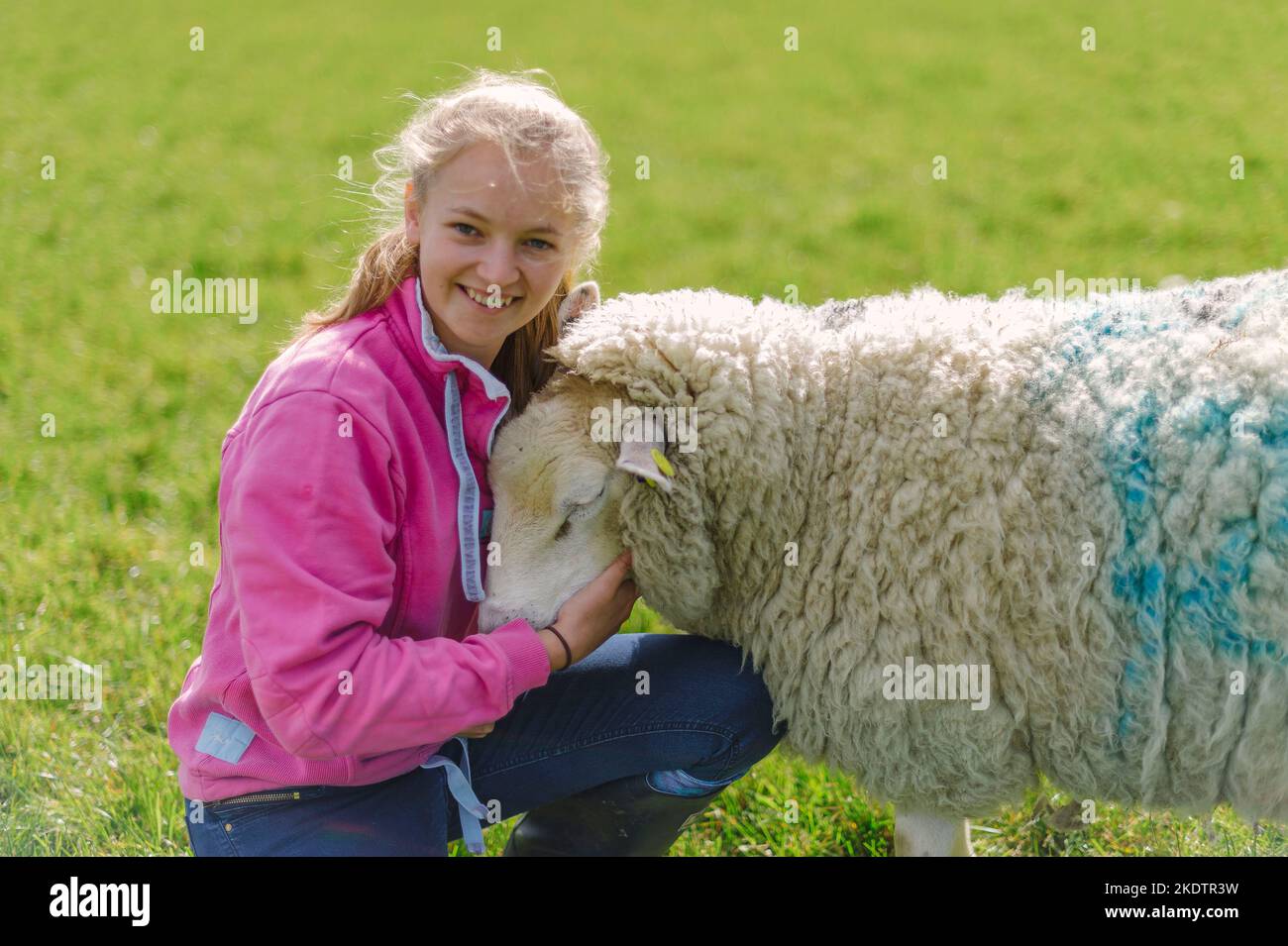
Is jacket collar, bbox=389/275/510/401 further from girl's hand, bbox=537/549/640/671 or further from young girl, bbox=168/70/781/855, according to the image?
girl's hand, bbox=537/549/640/671

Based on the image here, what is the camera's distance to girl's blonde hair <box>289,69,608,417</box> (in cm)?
251

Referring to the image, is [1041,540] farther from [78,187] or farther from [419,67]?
[419,67]

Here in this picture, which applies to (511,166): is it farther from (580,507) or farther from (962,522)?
(962,522)

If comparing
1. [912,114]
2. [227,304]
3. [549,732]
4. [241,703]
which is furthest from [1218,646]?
[912,114]

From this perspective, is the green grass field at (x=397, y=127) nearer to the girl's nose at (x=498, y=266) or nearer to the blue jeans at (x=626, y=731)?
the blue jeans at (x=626, y=731)

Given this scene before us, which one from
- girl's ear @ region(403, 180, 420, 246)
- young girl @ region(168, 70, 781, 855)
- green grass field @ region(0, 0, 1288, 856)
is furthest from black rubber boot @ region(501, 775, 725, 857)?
girl's ear @ region(403, 180, 420, 246)

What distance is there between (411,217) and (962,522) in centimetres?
128

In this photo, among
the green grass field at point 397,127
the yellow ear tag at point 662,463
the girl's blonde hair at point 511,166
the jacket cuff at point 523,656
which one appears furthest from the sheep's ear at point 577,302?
the green grass field at point 397,127

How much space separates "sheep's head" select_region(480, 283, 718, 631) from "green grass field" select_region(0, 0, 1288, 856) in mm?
744

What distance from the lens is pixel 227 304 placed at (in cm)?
680

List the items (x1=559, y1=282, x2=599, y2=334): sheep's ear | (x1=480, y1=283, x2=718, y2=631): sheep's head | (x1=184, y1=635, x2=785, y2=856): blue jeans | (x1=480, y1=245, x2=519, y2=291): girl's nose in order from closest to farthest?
(x1=480, y1=245, x2=519, y2=291): girl's nose → (x1=480, y1=283, x2=718, y2=631): sheep's head → (x1=184, y1=635, x2=785, y2=856): blue jeans → (x1=559, y1=282, x2=599, y2=334): sheep's ear

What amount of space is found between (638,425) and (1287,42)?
9.28 metres

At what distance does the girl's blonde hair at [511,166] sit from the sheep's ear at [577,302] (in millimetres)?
23

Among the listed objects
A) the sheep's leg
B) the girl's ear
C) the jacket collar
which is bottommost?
the sheep's leg
